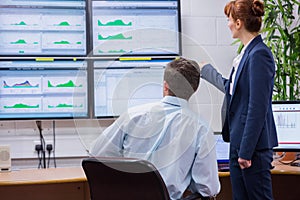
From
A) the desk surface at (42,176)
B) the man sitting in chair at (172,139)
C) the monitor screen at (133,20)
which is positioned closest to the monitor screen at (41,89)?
the monitor screen at (133,20)

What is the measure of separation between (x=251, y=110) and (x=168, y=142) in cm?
42

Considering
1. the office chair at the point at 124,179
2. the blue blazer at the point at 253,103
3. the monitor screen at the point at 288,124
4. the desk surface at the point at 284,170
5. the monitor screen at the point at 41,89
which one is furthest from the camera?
the monitor screen at the point at 41,89

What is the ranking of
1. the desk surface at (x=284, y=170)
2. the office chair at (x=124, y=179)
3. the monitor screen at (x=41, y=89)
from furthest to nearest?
1. the monitor screen at (x=41, y=89)
2. the desk surface at (x=284, y=170)
3. the office chair at (x=124, y=179)

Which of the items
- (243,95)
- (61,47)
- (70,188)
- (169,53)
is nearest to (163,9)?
(169,53)

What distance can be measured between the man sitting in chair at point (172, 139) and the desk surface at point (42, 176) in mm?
598

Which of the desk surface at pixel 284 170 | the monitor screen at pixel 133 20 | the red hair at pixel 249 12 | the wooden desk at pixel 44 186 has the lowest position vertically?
the wooden desk at pixel 44 186

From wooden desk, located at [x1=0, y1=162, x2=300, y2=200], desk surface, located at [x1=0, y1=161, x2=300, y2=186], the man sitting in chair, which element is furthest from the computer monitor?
the man sitting in chair

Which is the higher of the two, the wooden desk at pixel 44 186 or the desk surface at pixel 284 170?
the desk surface at pixel 284 170

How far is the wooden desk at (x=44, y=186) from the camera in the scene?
7.63 ft

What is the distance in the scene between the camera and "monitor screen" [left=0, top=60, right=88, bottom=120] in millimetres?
2771

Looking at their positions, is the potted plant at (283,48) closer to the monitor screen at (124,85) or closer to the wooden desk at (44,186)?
the monitor screen at (124,85)

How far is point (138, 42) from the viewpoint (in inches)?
86.2

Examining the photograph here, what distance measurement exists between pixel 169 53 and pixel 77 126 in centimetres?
78

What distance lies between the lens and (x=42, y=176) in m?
2.44
